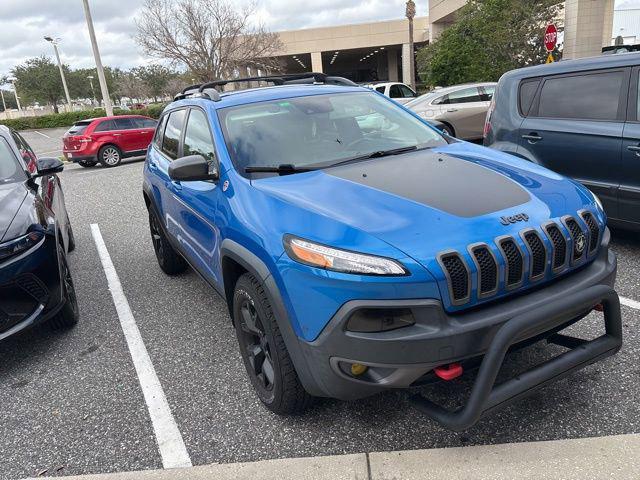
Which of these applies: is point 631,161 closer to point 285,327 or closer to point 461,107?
point 285,327

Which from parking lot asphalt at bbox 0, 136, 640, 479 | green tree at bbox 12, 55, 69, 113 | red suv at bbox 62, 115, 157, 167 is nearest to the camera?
parking lot asphalt at bbox 0, 136, 640, 479

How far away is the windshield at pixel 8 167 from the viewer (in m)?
4.32

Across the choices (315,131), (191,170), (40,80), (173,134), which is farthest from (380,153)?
(40,80)

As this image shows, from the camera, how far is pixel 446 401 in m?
2.75

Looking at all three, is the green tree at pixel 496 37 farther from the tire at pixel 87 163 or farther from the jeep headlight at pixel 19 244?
the jeep headlight at pixel 19 244

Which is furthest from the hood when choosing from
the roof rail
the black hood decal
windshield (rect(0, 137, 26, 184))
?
windshield (rect(0, 137, 26, 184))

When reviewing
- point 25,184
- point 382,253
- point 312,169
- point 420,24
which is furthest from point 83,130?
point 420,24

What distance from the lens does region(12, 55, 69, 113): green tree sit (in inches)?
2328

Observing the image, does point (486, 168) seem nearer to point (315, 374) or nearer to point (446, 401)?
point (446, 401)

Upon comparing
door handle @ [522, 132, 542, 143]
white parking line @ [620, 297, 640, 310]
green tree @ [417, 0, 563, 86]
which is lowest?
white parking line @ [620, 297, 640, 310]

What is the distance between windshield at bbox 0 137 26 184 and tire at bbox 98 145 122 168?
38.2ft

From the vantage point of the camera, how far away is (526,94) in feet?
16.9

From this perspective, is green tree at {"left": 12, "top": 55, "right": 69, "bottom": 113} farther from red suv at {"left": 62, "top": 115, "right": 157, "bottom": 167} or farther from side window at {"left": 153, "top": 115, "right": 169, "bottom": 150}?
side window at {"left": 153, "top": 115, "right": 169, "bottom": 150}

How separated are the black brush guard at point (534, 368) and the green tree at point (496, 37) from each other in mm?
16886
